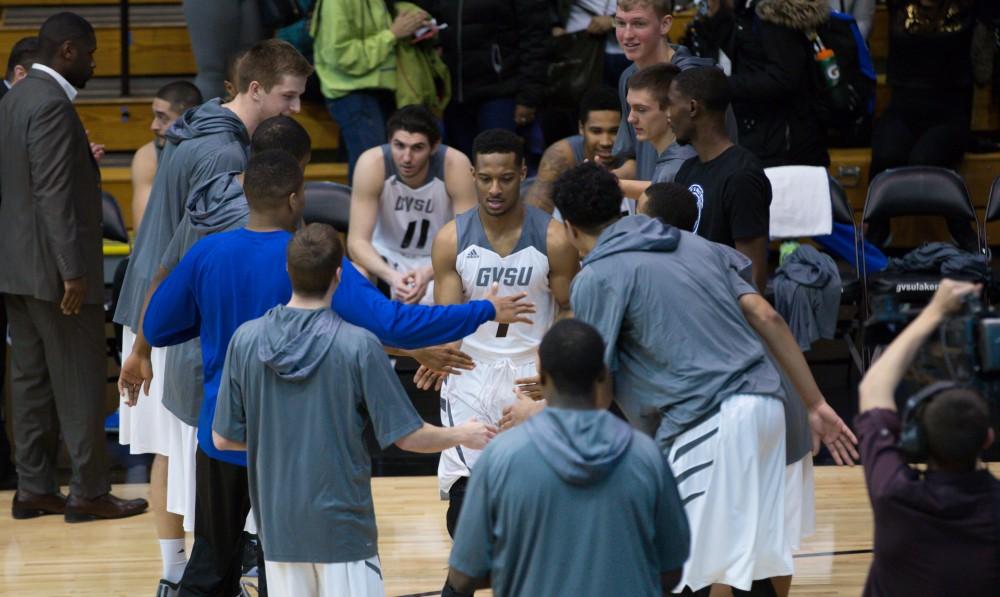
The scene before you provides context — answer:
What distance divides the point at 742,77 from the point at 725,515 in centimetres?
418

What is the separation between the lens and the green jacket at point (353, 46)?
8188 mm

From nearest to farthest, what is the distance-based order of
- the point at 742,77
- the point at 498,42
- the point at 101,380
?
1. the point at 101,380
2. the point at 742,77
3. the point at 498,42

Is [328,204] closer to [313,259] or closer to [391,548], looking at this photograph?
[391,548]

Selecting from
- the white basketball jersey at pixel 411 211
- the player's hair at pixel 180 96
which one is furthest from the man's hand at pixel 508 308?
the player's hair at pixel 180 96

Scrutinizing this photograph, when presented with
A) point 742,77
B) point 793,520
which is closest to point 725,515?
point 793,520

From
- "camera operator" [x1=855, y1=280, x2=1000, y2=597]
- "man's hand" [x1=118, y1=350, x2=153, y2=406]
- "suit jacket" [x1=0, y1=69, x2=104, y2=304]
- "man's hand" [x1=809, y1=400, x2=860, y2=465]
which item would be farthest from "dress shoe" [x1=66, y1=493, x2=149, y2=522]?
"camera operator" [x1=855, y1=280, x2=1000, y2=597]

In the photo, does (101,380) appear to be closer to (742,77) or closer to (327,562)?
(327,562)

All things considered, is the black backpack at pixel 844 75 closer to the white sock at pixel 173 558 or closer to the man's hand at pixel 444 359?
the man's hand at pixel 444 359

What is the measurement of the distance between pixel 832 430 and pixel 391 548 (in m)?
2.22

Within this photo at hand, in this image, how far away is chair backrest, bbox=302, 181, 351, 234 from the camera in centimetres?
787

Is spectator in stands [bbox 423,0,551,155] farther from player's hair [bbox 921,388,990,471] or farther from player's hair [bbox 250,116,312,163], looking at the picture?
player's hair [bbox 921,388,990,471]

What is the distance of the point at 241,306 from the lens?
4.33 m

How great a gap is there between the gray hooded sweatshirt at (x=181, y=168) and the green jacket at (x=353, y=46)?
2857mm

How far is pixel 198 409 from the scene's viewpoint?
198 inches
